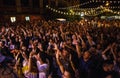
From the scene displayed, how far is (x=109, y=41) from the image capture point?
11.9 m

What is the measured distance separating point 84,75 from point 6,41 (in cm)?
743

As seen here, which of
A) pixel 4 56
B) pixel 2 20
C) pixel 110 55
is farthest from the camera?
pixel 2 20

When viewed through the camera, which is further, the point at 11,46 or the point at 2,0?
the point at 2,0

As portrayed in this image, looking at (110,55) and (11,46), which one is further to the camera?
(11,46)

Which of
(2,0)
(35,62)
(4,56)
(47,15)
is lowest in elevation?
(47,15)

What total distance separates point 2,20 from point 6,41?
25325 mm

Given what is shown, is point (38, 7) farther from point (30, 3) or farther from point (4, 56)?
point (4, 56)

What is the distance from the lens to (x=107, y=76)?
6.48m

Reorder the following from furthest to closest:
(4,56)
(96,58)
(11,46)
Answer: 1. (11,46)
2. (4,56)
3. (96,58)

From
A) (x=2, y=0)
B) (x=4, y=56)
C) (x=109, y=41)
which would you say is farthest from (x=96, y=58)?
(x=2, y=0)

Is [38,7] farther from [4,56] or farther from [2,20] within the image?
[4,56]

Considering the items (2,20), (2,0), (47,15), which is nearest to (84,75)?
(2,20)

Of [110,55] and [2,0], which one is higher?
[110,55]

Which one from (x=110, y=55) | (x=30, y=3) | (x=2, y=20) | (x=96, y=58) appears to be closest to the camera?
(x=96, y=58)
